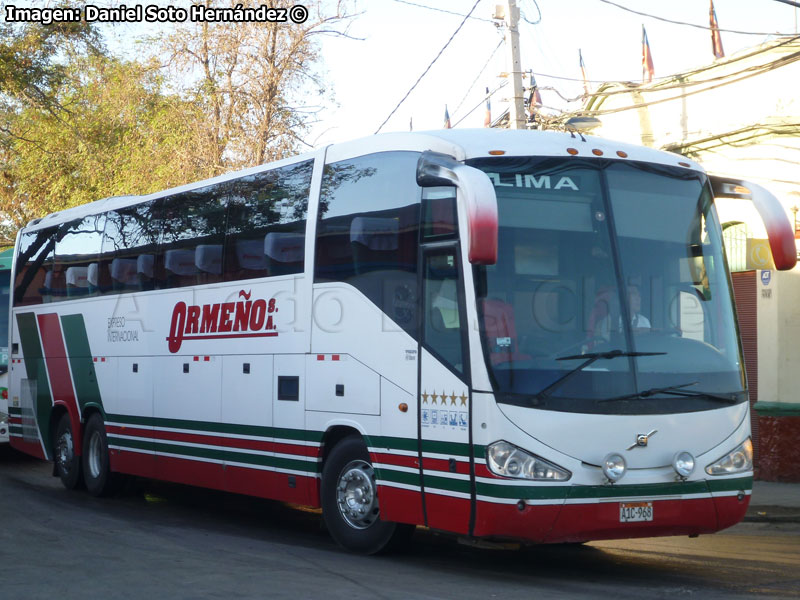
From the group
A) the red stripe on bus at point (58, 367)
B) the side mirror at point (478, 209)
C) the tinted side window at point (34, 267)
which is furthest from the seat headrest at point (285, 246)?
the tinted side window at point (34, 267)

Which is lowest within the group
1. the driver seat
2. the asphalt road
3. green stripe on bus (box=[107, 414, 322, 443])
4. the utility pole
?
the asphalt road

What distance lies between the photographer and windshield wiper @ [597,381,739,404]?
8.23m

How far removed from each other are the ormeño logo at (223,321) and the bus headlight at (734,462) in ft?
14.3

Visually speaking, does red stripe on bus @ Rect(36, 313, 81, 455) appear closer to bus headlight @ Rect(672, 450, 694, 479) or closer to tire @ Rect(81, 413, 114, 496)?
tire @ Rect(81, 413, 114, 496)

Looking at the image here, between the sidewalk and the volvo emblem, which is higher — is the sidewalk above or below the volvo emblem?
below

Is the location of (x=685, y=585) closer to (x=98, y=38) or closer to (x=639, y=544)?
(x=639, y=544)

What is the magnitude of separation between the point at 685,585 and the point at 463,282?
274 centimetres

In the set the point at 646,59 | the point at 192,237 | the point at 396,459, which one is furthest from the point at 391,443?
the point at 646,59

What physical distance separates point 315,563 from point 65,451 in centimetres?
745

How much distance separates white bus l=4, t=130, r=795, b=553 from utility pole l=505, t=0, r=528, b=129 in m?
6.69

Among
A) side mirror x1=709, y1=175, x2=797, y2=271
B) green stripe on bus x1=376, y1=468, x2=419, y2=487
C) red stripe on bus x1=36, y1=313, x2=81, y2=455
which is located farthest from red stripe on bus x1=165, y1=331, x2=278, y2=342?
side mirror x1=709, y1=175, x2=797, y2=271

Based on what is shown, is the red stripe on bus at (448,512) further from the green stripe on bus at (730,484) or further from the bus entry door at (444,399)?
the green stripe on bus at (730,484)

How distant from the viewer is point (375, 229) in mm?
9500

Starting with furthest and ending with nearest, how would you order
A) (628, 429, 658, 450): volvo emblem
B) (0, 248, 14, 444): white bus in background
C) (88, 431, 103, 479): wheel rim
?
(0, 248, 14, 444): white bus in background
(88, 431, 103, 479): wheel rim
(628, 429, 658, 450): volvo emblem
